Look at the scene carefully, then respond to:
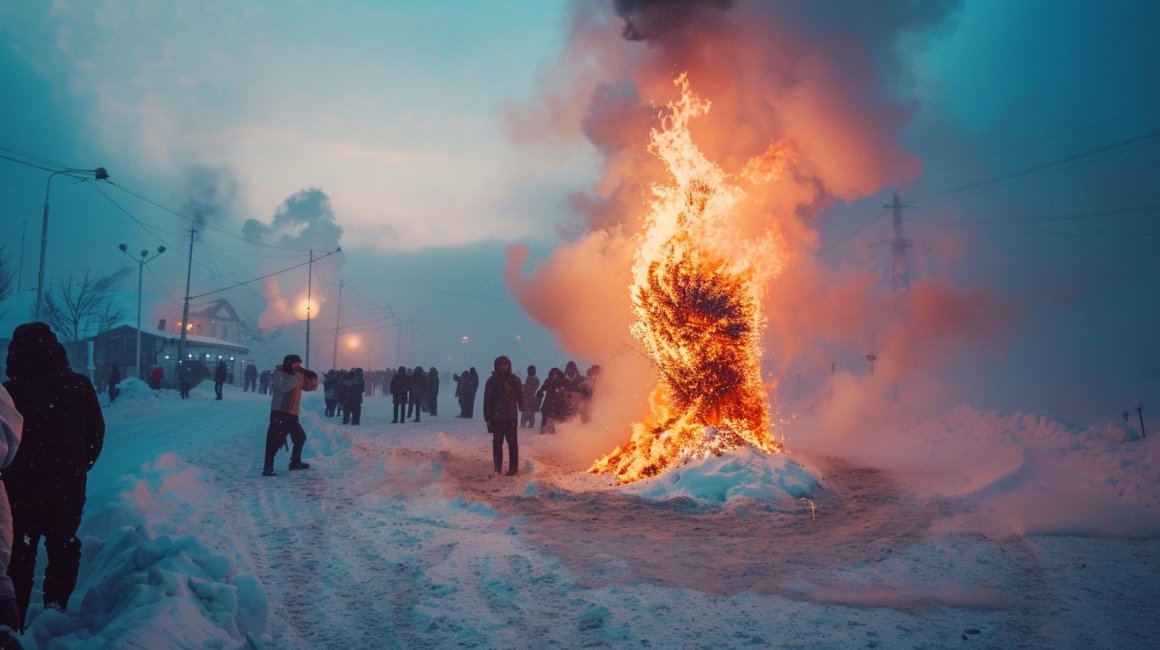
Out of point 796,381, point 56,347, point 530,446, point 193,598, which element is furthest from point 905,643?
point 796,381

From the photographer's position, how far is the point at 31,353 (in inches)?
178

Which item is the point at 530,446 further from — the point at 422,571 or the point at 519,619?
the point at 519,619

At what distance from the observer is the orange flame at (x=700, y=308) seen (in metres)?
12.1

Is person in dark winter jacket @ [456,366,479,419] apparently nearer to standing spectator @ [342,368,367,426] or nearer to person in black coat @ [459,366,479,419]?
person in black coat @ [459,366,479,419]

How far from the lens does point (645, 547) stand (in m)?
6.83

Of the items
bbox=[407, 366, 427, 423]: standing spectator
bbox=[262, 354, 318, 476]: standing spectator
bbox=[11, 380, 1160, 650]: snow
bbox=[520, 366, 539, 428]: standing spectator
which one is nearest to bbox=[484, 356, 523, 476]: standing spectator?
bbox=[11, 380, 1160, 650]: snow

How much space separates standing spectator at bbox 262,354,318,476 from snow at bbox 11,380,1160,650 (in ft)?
1.28

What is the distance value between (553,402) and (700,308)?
9051mm

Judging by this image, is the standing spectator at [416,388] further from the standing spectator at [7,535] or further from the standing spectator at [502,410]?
the standing spectator at [7,535]

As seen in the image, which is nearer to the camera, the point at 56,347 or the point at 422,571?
the point at 56,347

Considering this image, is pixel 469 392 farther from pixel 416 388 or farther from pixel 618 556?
pixel 618 556

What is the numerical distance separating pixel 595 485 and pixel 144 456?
29.0 ft

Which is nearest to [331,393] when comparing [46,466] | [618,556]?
[618,556]

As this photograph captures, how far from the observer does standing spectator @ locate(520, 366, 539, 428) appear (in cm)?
2211
